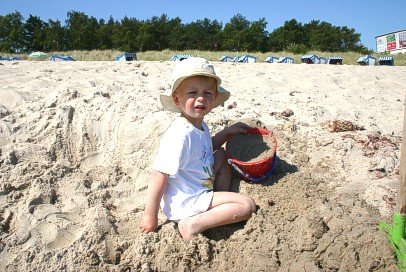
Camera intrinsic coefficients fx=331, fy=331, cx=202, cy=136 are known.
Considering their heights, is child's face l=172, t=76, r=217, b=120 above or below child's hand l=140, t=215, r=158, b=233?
above

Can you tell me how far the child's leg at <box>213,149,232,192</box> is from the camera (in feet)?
8.02

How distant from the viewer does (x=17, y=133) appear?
292 cm

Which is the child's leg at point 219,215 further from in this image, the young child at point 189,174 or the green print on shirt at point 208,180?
the green print on shirt at point 208,180

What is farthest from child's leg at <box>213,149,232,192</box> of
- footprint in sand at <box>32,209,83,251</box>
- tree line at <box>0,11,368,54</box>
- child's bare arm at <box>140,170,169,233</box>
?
tree line at <box>0,11,368,54</box>

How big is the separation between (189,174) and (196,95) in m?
0.50

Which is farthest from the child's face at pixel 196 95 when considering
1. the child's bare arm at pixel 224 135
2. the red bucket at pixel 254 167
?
the child's bare arm at pixel 224 135

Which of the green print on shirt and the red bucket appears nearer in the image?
the green print on shirt

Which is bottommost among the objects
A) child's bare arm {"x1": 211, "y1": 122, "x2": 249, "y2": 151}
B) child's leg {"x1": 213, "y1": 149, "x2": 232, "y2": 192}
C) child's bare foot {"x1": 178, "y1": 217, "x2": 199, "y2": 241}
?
child's bare foot {"x1": 178, "y1": 217, "x2": 199, "y2": 241}

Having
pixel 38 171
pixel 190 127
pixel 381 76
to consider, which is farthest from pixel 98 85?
pixel 381 76

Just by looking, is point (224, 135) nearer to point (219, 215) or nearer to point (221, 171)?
point (221, 171)

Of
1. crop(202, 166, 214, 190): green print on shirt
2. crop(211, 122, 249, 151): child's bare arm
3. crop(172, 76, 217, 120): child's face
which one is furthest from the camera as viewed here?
crop(211, 122, 249, 151): child's bare arm

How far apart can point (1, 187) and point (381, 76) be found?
5389 millimetres

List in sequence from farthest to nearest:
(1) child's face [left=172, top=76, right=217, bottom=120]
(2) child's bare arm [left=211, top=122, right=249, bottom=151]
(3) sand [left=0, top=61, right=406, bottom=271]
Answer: (2) child's bare arm [left=211, top=122, right=249, bottom=151] < (1) child's face [left=172, top=76, right=217, bottom=120] < (3) sand [left=0, top=61, right=406, bottom=271]

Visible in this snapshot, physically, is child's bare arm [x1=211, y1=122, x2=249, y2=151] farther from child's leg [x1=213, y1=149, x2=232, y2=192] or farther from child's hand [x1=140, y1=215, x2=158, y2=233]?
child's hand [x1=140, y1=215, x2=158, y2=233]
